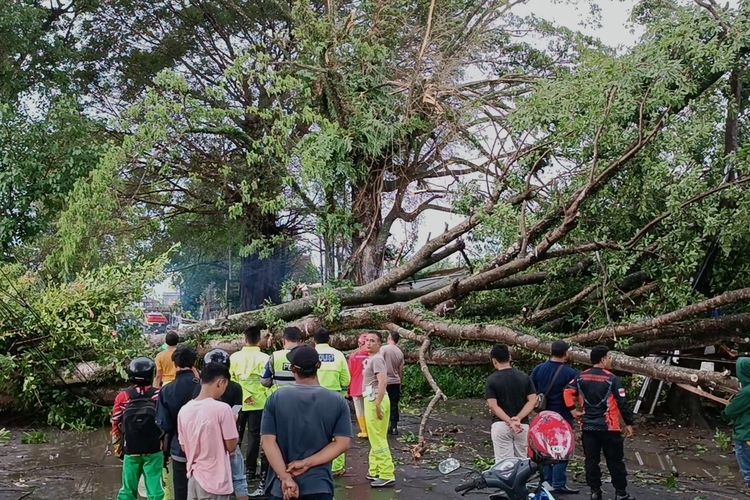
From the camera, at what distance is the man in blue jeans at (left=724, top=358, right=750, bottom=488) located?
5949 millimetres

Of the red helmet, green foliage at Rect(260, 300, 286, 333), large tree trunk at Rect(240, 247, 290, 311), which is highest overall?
large tree trunk at Rect(240, 247, 290, 311)

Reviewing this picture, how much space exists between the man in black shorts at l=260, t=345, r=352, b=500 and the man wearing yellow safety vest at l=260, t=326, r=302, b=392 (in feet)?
8.19

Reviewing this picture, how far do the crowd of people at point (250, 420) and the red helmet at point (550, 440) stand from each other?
128cm

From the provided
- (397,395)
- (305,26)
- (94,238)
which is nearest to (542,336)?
(397,395)

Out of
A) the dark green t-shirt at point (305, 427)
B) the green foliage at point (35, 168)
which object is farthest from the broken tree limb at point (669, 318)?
the green foliage at point (35, 168)

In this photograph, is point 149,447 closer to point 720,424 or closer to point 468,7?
point 720,424

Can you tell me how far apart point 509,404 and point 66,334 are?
632 centimetres

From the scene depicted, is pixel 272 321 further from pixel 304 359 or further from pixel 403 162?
pixel 304 359

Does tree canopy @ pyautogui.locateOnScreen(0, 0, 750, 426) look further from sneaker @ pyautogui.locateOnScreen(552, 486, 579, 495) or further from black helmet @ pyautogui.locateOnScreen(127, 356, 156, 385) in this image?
black helmet @ pyautogui.locateOnScreen(127, 356, 156, 385)

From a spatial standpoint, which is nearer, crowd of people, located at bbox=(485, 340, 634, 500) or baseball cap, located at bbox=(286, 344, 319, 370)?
baseball cap, located at bbox=(286, 344, 319, 370)

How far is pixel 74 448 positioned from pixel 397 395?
4.07 meters

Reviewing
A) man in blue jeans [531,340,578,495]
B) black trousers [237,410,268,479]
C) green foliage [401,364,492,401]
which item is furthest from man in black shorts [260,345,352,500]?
green foliage [401,364,492,401]

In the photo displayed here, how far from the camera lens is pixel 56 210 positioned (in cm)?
1353

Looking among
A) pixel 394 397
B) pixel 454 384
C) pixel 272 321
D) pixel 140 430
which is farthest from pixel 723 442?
pixel 140 430
